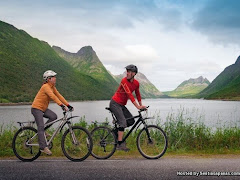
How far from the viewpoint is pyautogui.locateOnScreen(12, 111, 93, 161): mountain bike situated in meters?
8.97

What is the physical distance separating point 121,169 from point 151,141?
2191 millimetres

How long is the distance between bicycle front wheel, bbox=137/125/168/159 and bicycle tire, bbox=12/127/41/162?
326cm

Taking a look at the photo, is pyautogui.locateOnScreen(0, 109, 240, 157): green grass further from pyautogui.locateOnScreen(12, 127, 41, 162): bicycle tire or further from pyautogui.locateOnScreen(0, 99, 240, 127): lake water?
pyautogui.locateOnScreen(0, 99, 240, 127): lake water

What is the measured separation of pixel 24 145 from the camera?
9.27 m

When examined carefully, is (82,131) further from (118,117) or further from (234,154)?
(234,154)

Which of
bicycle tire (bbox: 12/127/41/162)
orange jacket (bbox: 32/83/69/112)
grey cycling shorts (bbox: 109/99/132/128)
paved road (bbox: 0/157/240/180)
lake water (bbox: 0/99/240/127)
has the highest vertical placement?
orange jacket (bbox: 32/83/69/112)

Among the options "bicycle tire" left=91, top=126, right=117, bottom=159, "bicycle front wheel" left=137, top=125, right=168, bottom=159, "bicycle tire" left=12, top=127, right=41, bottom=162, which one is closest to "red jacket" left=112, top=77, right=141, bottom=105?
"bicycle tire" left=91, top=126, right=117, bottom=159

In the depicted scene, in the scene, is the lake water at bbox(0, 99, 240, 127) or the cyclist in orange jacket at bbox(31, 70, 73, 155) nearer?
the cyclist in orange jacket at bbox(31, 70, 73, 155)

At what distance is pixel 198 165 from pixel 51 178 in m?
3.91

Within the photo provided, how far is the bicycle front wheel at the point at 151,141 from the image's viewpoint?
9344mm

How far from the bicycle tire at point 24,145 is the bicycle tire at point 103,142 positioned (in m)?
1.80

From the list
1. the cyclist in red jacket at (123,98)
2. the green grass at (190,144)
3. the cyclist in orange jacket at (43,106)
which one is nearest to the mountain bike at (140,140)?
the cyclist in red jacket at (123,98)

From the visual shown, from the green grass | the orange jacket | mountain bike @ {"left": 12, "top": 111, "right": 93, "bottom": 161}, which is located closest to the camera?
the orange jacket

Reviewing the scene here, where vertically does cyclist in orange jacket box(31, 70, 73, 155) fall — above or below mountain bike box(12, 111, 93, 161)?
above
